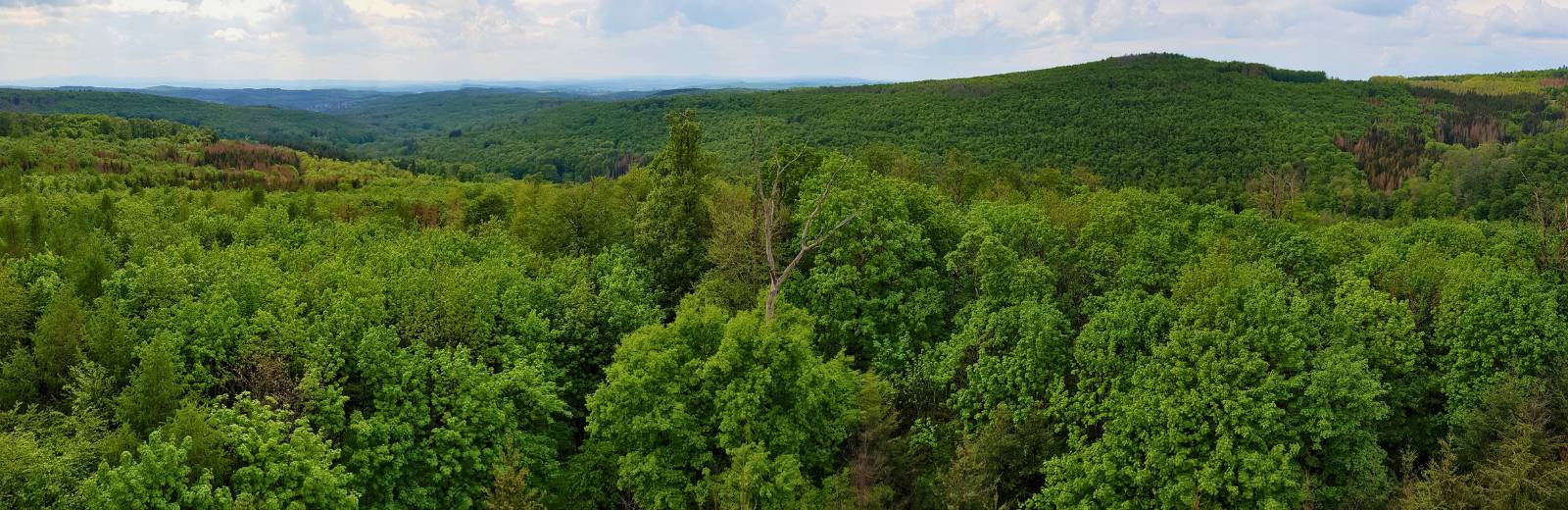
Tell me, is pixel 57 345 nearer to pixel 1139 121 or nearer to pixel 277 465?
pixel 277 465

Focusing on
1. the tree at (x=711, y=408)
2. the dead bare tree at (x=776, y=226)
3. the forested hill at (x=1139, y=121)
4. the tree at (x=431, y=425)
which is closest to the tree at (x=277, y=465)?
the tree at (x=431, y=425)

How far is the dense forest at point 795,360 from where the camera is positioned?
81.3 feet

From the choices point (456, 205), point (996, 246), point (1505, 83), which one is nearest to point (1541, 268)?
point (996, 246)

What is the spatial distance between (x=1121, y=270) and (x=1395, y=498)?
473 inches

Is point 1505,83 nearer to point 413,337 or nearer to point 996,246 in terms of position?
point 996,246

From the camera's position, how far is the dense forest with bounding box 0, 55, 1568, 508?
2478cm

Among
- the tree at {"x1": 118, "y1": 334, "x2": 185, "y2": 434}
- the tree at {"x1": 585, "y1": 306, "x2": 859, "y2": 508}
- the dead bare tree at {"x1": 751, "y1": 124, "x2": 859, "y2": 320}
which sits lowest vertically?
the tree at {"x1": 585, "y1": 306, "x2": 859, "y2": 508}

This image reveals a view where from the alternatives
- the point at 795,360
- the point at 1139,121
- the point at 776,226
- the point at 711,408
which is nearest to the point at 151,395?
the point at 711,408

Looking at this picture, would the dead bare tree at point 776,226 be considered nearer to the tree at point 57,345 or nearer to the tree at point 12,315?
the tree at point 57,345

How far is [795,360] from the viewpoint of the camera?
2906 centimetres

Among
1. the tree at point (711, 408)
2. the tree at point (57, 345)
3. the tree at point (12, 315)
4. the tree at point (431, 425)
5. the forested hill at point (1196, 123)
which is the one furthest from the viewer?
the forested hill at point (1196, 123)

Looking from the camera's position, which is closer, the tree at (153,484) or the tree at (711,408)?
the tree at (153,484)

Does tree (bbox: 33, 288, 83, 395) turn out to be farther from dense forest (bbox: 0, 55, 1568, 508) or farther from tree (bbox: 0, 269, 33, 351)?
tree (bbox: 0, 269, 33, 351)

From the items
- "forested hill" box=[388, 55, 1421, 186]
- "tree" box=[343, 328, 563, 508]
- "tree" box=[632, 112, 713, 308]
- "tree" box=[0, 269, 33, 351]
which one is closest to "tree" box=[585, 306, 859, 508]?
"tree" box=[343, 328, 563, 508]
